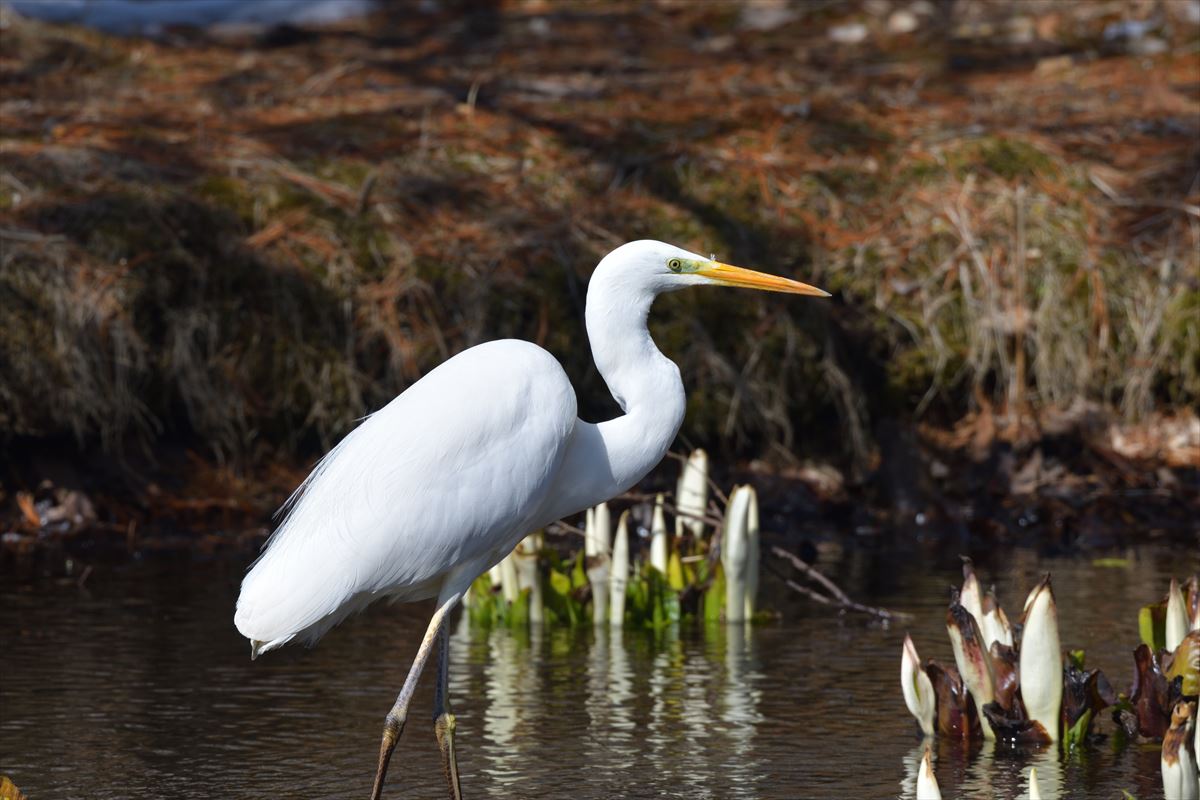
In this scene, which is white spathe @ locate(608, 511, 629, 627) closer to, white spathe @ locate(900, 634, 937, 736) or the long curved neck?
the long curved neck

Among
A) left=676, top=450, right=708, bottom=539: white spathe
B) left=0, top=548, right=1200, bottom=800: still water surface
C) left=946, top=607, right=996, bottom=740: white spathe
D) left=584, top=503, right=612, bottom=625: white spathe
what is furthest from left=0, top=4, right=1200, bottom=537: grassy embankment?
left=946, top=607, right=996, bottom=740: white spathe

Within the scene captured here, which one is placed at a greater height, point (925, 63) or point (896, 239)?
point (925, 63)

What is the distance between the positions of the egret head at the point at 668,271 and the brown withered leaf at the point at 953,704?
4.27ft

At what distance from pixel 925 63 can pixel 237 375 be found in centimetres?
720

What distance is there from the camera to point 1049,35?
14922 millimetres

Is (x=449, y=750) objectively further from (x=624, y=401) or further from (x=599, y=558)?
(x=599, y=558)

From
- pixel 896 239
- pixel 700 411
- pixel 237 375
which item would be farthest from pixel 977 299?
pixel 237 375

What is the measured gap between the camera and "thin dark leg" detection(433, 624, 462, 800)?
4.62m

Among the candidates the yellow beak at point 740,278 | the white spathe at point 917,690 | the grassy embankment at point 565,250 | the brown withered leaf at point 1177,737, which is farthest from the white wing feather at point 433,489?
the grassy embankment at point 565,250

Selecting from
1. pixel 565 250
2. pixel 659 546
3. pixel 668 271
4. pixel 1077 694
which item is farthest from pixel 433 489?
pixel 565 250

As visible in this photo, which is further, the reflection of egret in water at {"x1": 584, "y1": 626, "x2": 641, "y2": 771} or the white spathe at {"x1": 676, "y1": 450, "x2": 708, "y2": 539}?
the white spathe at {"x1": 676, "y1": 450, "x2": 708, "y2": 539}

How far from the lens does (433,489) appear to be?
16.0ft

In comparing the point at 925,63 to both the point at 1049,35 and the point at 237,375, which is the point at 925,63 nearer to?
the point at 1049,35

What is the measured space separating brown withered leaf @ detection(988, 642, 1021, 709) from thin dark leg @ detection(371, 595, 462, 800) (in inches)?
67.6
